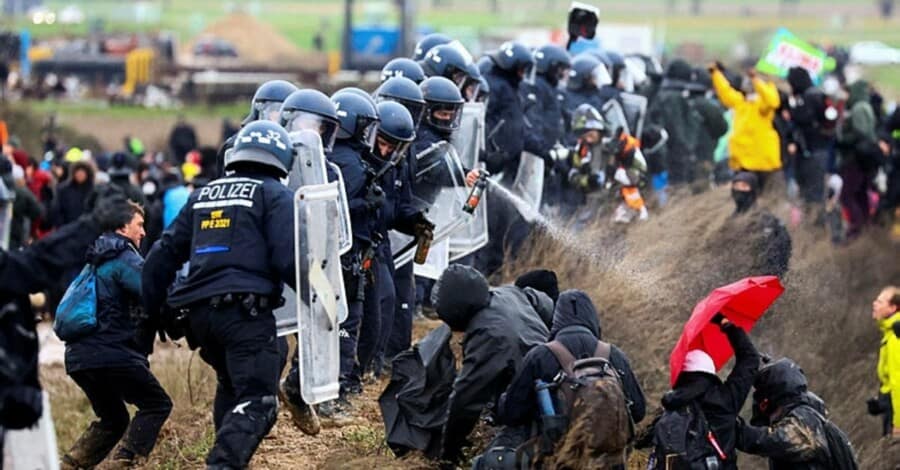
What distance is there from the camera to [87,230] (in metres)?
8.27

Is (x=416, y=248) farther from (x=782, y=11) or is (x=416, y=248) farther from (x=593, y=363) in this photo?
(x=782, y=11)

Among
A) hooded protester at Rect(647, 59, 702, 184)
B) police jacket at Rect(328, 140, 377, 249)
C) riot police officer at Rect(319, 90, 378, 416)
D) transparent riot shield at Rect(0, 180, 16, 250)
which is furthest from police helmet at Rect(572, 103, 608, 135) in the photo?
transparent riot shield at Rect(0, 180, 16, 250)

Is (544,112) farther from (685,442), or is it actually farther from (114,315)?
(685,442)

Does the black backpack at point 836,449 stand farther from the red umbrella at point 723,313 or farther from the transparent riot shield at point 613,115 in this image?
the transparent riot shield at point 613,115

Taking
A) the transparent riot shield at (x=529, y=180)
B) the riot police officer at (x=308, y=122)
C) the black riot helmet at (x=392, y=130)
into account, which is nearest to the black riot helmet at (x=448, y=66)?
the transparent riot shield at (x=529, y=180)

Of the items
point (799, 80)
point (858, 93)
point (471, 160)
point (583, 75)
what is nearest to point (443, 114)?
point (471, 160)

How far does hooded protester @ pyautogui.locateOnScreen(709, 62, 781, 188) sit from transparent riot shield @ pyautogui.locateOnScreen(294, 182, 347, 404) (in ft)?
41.0

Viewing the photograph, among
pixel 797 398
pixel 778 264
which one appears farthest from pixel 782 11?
pixel 797 398

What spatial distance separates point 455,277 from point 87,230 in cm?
243

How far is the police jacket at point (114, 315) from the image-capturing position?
10656 millimetres

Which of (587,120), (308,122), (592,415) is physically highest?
(308,122)

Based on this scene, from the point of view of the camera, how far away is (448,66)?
15.0 meters

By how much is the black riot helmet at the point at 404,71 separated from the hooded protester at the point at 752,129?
8.12 metres

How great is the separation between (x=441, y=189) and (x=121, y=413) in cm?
332
